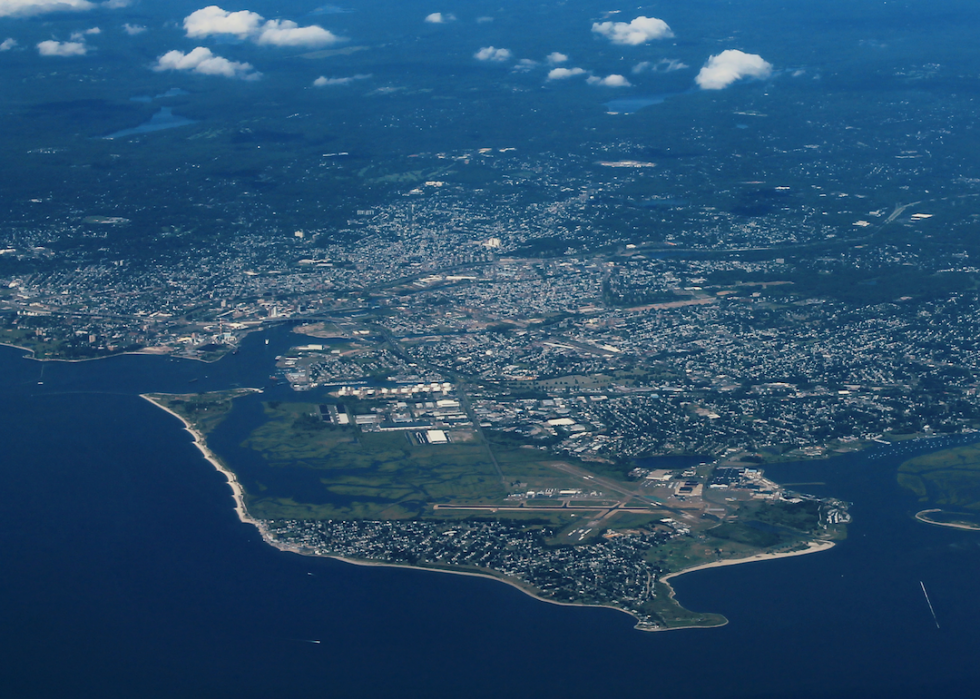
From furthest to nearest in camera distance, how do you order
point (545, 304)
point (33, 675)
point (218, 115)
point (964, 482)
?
point (218, 115)
point (545, 304)
point (964, 482)
point (33, 675)

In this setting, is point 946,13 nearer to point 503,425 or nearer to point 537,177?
point 537,177

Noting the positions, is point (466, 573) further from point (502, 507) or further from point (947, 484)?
point (947, 484)

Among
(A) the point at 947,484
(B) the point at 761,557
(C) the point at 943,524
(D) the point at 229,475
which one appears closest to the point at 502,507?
(B) the point at 761,557

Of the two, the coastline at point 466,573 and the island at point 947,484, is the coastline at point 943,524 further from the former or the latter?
the coastline at point 466,573

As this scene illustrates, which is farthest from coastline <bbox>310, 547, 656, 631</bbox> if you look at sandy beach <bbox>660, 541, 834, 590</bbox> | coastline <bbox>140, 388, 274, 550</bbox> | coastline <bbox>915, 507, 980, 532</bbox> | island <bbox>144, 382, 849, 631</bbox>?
coastline <bbox>915, 507, 980, 532</bbox>

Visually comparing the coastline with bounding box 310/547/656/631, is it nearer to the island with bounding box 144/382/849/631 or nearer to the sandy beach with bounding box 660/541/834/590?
the island with bounding box 144/382/849/631

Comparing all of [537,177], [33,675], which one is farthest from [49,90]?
[33,675]

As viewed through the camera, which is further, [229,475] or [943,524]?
[229,475]

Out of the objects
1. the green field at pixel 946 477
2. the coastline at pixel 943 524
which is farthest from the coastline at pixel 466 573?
the green field at pixel 946 477
